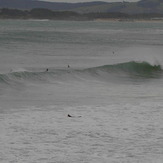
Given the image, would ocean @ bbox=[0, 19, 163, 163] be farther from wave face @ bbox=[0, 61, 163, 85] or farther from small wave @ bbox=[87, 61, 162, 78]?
small wave @ bbox=[87, 61, 162, 78]

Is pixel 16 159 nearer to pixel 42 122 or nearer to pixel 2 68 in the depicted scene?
pixel 42 122

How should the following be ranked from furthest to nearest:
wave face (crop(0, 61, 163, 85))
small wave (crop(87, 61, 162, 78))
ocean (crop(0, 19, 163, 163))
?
small wave (crop(87, 61, 162, 78)) → wave face (crop(0, 61, 163, 85)) → ocean (crop(0, 19, 163, 163))

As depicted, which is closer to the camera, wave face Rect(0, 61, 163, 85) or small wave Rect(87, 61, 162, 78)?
wave face Rect(0, 61, 163, 85)

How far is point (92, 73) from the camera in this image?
32.7m

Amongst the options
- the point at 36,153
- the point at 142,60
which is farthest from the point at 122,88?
the point at 142,60

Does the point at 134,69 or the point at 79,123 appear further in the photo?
the point at 134,69

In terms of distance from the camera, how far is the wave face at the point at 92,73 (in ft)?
91.1

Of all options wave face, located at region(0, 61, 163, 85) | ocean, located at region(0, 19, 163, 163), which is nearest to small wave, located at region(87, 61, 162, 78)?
wave face, located at region(0, 61, 163, 85)

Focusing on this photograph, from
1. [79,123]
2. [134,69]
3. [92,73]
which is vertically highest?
[79,123]

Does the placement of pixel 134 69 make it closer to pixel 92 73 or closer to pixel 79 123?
pixel 92 73

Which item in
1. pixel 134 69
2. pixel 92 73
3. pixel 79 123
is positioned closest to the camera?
pixel 79 123

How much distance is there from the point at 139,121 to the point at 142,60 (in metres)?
28.4

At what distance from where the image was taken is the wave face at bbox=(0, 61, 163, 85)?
91.1ft

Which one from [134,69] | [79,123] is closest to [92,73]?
[134,69]
